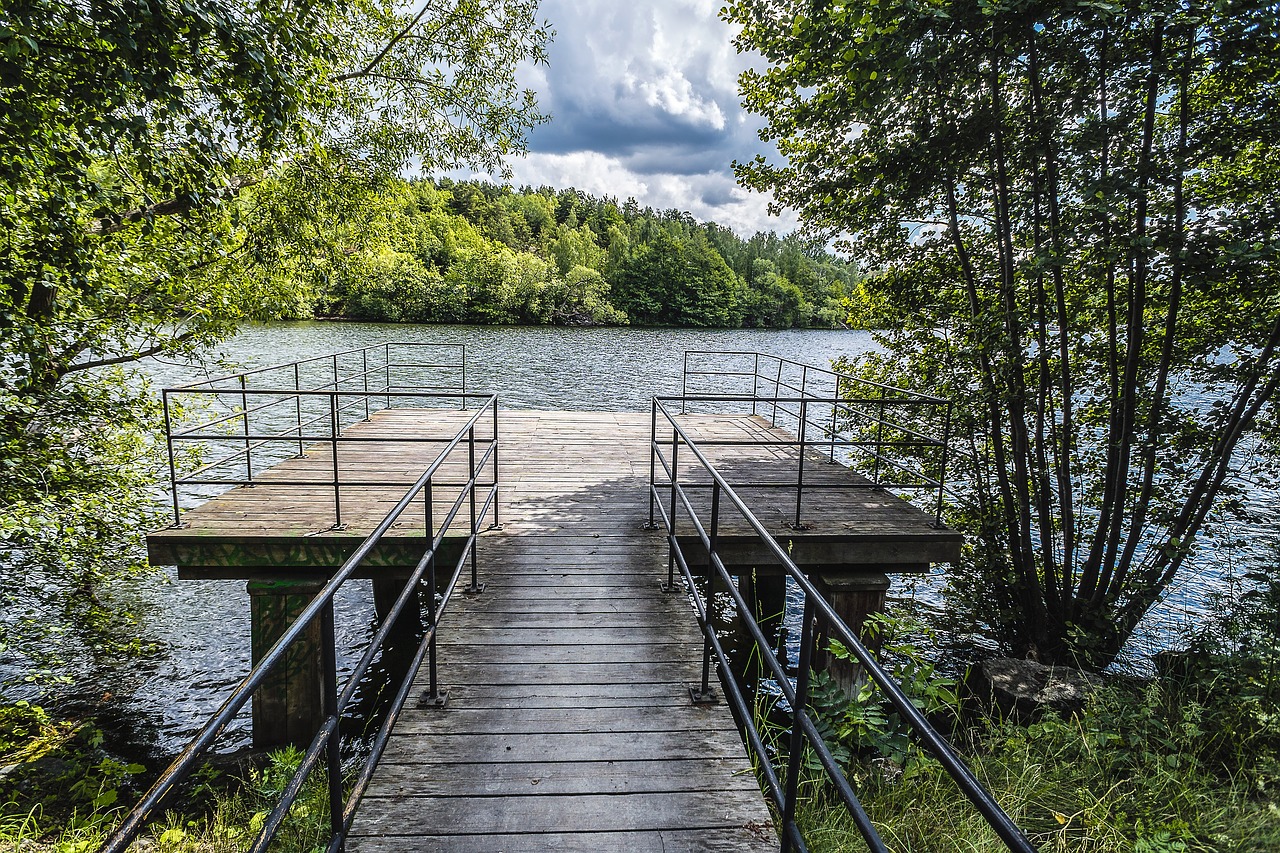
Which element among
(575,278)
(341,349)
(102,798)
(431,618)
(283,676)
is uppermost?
(575,278)

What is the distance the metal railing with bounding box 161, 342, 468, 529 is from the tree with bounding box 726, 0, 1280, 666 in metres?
4.71

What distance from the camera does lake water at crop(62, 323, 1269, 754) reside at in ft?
21.7

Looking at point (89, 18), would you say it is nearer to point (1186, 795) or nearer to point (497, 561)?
point (497, 561)

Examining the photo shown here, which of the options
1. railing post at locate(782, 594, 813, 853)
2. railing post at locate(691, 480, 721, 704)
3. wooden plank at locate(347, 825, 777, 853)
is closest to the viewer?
railing post at locate(782, 594, 813, 853)

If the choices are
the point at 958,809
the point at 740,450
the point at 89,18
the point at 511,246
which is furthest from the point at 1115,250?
the point at 511,246

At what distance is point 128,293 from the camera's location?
20.6ft

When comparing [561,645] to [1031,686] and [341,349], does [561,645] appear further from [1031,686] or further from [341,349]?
[341,349]

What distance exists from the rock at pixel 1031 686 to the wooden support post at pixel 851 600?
1231 mm

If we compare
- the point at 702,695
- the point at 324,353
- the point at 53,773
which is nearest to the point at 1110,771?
the point at 702,695

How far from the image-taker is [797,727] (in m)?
2.07

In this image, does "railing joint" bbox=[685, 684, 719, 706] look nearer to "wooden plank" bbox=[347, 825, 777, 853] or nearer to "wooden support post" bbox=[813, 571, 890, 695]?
"wooden plank" bbox=[347, 825, 777, 853]

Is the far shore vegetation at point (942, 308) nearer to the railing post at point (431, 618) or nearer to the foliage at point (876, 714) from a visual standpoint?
the foliage at point (876, 714)

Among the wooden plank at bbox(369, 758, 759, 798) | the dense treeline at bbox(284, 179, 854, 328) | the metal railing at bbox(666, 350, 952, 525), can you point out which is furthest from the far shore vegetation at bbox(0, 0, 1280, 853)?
the dense treeline at bbox(284, 179, 854, 328)

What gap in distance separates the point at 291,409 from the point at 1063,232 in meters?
18.7
